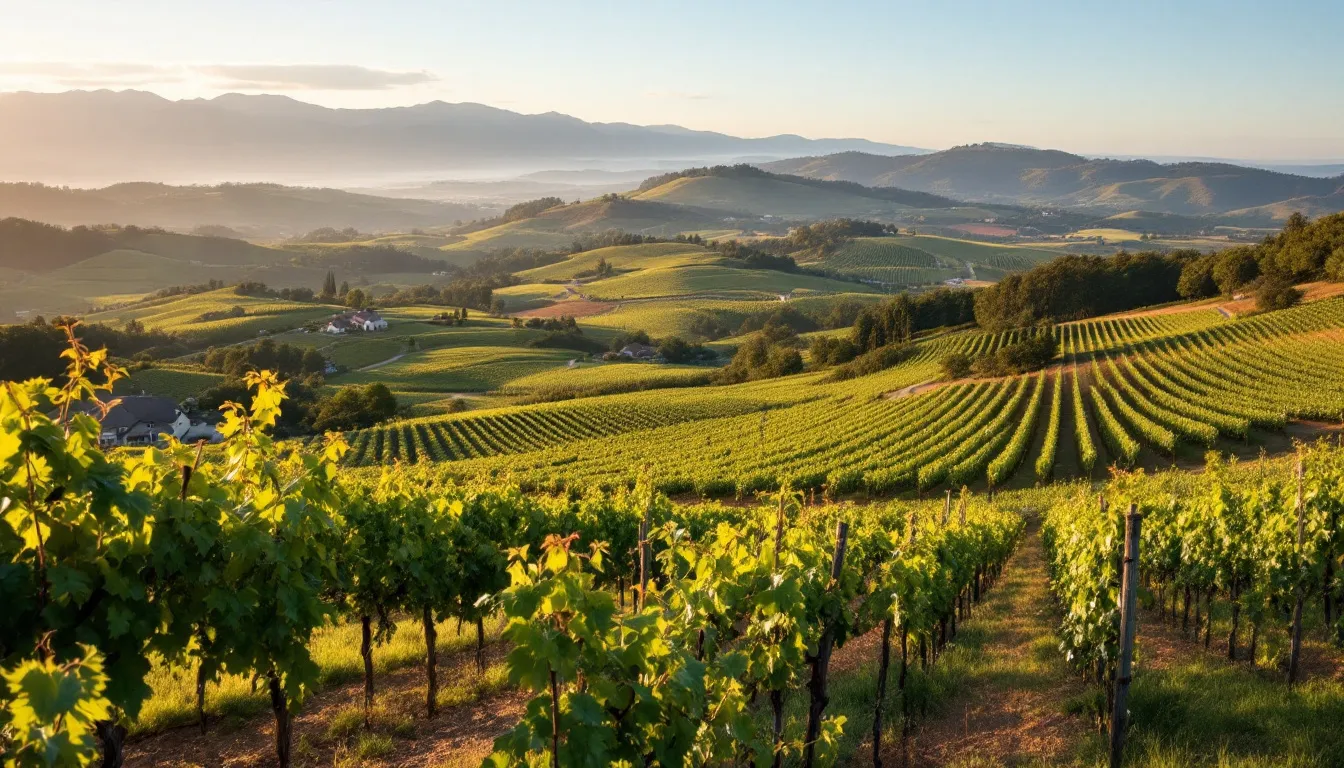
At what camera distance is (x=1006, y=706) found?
29.7 feet

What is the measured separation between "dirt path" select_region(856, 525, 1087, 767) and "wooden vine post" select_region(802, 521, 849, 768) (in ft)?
6.89

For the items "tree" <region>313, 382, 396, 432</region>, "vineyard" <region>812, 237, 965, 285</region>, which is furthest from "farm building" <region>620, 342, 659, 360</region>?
"vineyard" <region>812, 237, 965, 285</region>

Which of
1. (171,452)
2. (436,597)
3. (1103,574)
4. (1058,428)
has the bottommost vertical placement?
(1058,428)

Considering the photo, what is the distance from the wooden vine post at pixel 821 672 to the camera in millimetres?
6023

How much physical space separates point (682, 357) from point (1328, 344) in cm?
6692

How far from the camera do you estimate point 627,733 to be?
13.4 feet

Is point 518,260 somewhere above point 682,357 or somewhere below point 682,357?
above

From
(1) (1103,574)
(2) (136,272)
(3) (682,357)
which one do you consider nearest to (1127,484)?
(1) (1103,574)

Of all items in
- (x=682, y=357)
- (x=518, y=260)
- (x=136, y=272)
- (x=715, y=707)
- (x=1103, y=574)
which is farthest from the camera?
(x=518, y=260)

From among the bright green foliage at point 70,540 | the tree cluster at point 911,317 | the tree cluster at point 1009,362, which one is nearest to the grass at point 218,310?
the tree cluster at point 911,317

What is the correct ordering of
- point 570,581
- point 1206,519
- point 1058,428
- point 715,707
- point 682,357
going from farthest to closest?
point 682,357, point 1058,428, point 1206,519, point 715,707, point 570,581

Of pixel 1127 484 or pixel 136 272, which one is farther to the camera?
pixel 136 272

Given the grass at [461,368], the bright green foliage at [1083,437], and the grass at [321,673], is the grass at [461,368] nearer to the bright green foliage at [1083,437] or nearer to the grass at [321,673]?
the bright green foliage at [1083,437]

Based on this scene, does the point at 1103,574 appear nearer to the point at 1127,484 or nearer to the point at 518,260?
the point at 1127,484
